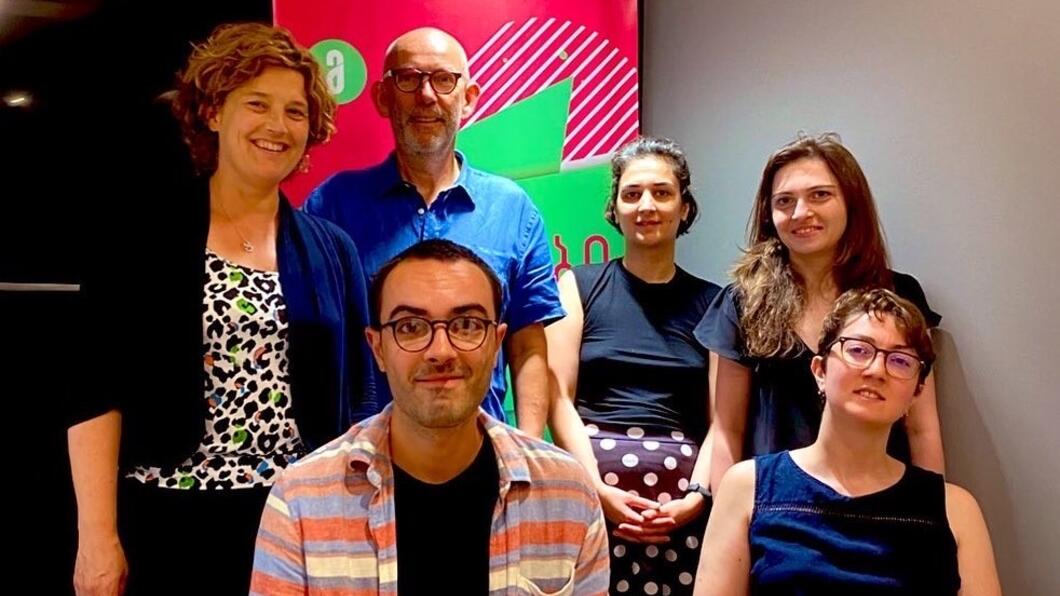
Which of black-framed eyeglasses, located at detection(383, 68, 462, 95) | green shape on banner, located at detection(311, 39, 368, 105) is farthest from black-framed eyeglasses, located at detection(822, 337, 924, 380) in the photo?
green shape on banner, located at detection(311, 39, 368, 105)

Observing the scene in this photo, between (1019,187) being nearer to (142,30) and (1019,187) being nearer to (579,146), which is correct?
(579,146)

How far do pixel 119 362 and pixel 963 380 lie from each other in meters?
1.74

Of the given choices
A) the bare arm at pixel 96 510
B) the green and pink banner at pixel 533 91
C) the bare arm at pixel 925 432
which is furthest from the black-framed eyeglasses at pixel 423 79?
the bare arm at pixel 925 432

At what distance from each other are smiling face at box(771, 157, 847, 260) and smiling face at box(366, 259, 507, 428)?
0.85 m

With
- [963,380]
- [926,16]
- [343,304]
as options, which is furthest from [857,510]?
[926,16]

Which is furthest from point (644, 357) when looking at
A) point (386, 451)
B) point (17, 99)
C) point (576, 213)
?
point (17, 99)

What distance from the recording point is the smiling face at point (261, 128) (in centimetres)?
173

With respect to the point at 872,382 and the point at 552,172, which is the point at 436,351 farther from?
the point at 552,172

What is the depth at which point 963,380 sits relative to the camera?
6.88ft

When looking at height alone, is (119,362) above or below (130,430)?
above

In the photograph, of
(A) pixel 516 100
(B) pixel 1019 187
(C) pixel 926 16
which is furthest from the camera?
(A) pixel 516 100

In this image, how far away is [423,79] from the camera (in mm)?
2098

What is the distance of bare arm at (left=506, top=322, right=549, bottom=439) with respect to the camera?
213cm

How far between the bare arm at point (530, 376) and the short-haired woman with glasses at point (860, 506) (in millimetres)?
534
